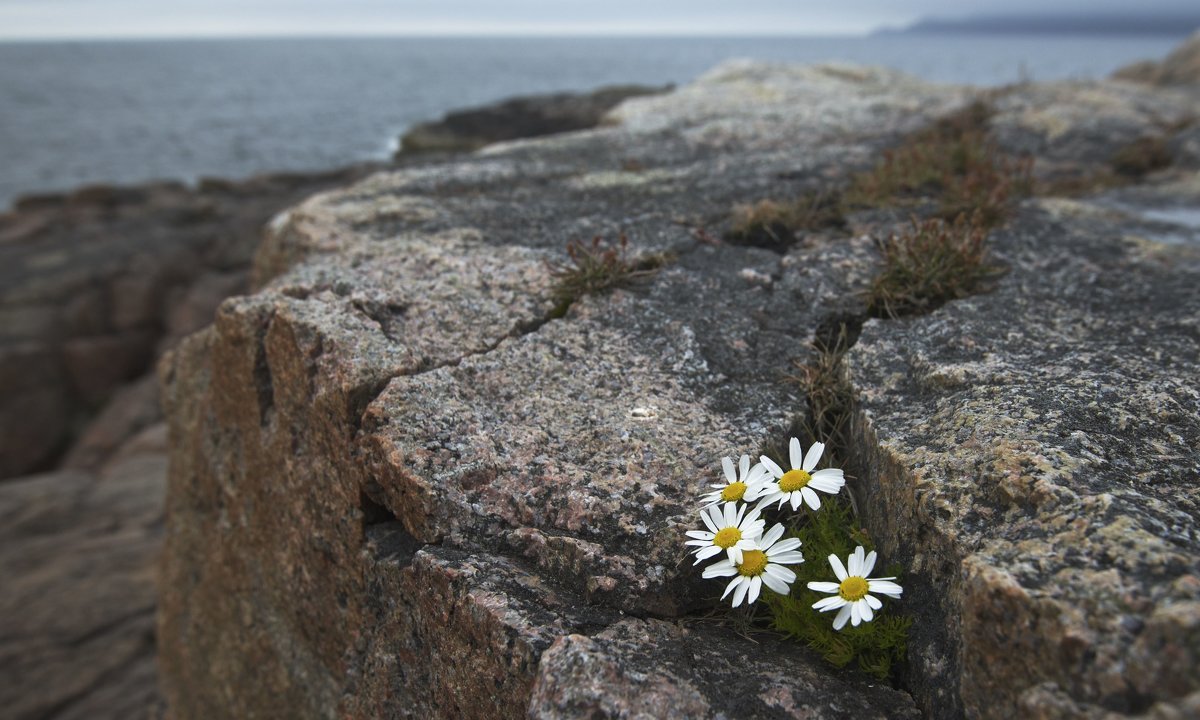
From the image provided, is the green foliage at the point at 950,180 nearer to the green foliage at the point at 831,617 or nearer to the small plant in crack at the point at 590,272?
the small plant in crack at the point at 590,272

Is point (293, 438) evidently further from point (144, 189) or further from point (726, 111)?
point (144, 189)

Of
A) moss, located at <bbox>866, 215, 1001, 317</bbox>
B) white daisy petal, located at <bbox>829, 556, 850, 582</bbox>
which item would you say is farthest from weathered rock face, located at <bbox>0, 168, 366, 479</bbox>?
white daisy petal, located at <bbox>829, 556, 850, 582</bbox>

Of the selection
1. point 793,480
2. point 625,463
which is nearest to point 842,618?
point 793,480

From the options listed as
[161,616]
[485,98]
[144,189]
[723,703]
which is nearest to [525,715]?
[723,703]

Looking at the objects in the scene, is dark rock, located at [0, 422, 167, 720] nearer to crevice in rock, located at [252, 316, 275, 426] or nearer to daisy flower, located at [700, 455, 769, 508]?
crevice in rock, located at [252, 316, 275, 426]

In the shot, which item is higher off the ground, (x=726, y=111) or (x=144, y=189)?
(x=726, y=111)

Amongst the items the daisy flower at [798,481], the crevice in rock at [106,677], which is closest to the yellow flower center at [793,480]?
the daisy flower at [798,481]

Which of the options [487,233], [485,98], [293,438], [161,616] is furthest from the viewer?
[485,98]

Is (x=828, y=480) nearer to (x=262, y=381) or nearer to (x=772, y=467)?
(x=772, y=467)
